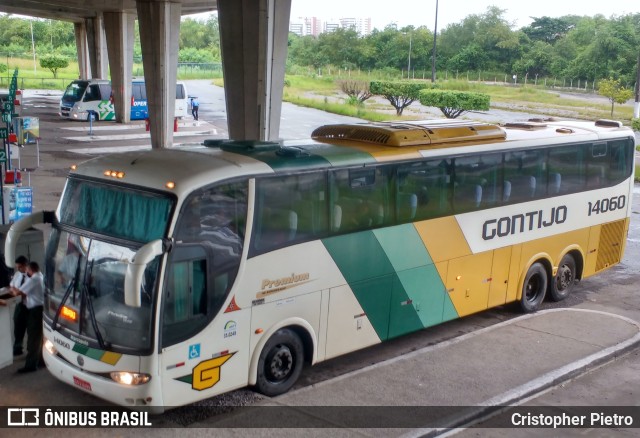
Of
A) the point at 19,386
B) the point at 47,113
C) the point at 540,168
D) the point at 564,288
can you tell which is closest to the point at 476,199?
the point at 540,168

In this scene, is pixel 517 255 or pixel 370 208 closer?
pixel 370 208

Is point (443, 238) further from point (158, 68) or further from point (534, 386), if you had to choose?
point (158, 68)

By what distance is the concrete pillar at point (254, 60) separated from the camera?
19641 millimetres

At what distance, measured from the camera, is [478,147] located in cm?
1224

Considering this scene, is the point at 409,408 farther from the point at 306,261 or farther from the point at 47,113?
the point at 47,113

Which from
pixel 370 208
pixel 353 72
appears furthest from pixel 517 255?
pixel 353 72

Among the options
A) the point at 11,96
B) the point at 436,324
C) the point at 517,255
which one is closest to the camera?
the point at 436,324

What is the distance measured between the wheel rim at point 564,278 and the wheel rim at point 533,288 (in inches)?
25.0

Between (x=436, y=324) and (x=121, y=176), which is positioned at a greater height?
(x=121, y=176)

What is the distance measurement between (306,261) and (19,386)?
12.3 feet

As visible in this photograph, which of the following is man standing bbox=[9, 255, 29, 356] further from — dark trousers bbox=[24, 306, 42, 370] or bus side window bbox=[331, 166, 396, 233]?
bus side window bbox=[331, 166, 396, 233]

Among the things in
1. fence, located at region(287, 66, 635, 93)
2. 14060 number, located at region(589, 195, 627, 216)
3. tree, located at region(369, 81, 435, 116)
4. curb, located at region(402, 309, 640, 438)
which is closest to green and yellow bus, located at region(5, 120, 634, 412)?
14060 number, located at region(589, 195, 627, 216)

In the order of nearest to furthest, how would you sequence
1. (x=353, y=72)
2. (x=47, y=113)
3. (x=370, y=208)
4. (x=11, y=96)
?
(x=370, y=208), (x=11, y=96), (x=47, y=113), (x=353, y=72)

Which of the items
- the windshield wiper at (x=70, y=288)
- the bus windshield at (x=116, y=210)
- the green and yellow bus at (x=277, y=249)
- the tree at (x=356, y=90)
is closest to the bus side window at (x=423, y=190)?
the green and yellow bus at (x=277, y=249)
